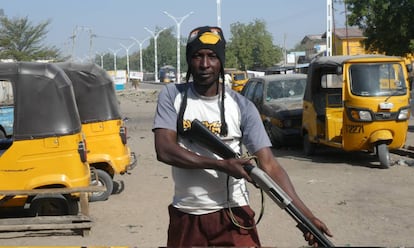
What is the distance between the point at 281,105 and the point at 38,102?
8.17 metres

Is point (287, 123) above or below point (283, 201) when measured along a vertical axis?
below

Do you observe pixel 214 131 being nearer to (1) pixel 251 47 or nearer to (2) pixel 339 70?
(2) pixel 339 70

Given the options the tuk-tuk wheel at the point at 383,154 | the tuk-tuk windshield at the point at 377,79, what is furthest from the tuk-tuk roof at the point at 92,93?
the tuk-tuk wheel at the point at 383,154

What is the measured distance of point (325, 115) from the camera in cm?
1198

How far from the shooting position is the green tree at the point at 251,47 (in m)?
85.6

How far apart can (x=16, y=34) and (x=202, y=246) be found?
129 feet

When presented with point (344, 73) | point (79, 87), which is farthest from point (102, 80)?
point (344, 73)

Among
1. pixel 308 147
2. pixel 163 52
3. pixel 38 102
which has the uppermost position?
pixel 163 52

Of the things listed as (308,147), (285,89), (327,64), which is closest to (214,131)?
(327,64)

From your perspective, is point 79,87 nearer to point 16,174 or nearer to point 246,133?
point 16,174

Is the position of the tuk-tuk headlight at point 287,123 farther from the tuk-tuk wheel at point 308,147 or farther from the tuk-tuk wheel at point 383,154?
→ the tuk-tuk wheel at point 383,154

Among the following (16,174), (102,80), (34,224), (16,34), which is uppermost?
(16,34)

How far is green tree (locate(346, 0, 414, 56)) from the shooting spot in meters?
23.9

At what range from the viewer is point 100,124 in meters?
8.98
